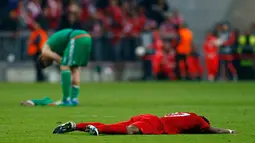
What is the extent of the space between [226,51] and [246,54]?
37.0 inches

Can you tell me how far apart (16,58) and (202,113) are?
17048 millimetres

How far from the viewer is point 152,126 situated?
430 inches

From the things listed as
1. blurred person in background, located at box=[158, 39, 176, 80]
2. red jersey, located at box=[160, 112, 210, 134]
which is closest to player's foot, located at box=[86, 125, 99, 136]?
red jersey, located at box=[160, 112, 210, 134]

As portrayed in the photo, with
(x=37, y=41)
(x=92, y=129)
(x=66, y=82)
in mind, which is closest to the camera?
(x=92, y=129)

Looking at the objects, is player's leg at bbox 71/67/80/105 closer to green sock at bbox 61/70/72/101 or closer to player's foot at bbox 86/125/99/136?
green sock at bbox 61/70/72/101

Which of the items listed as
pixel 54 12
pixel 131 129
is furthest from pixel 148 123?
pixel 54 12

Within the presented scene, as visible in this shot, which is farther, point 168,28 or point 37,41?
point 168,28

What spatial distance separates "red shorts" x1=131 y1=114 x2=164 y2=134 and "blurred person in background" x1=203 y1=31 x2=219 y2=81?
23.6 metres

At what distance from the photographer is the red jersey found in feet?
36.1

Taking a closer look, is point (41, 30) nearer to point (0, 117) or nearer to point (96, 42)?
point (96, 42)

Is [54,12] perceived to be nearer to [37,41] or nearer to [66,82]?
[37,41]

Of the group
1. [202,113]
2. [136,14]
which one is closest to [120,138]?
[202,113]

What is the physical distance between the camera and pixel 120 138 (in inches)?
415

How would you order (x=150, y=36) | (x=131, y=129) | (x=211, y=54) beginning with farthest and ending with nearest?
(x=211, y=54), (x=150, y=36), (x=131, y=129)
